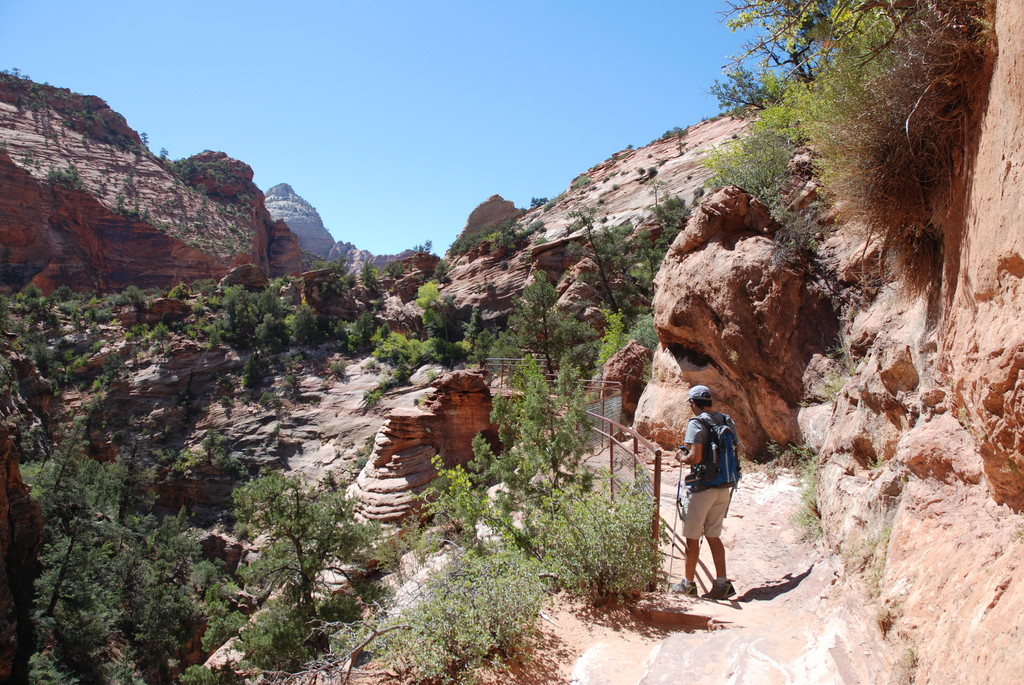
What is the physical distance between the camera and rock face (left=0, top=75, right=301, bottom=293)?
59094 mm

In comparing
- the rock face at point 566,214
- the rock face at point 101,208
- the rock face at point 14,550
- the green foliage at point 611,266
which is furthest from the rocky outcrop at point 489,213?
the rock face at point 14,550

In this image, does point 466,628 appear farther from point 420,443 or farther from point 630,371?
point 420,443

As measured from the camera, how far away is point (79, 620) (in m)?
15.5

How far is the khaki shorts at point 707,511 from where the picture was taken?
16.4 ft

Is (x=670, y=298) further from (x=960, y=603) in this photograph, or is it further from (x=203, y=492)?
(x=203, y=492)

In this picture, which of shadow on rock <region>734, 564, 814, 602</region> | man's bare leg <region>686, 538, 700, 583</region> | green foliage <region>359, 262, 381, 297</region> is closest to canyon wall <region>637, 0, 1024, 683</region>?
shadow on rock <region>734, 564, 814, 602</region>

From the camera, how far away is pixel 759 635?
379 centimetres

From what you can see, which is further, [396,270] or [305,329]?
[396,270]

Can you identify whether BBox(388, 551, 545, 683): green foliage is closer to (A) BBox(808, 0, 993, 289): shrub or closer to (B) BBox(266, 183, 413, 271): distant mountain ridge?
(A) BBox(808, 0, 993, 289): shrub

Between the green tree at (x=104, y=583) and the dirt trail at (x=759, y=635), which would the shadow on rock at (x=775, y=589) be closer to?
the dirt trail at (x=759, y=635)

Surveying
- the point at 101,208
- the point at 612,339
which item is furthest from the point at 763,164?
the point at 101,208

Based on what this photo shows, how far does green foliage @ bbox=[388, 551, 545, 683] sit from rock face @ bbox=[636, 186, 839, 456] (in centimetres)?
548

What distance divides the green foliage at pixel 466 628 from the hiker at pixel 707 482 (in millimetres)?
1634

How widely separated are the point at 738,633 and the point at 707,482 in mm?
1277
